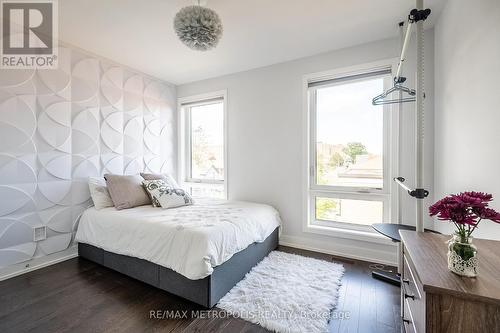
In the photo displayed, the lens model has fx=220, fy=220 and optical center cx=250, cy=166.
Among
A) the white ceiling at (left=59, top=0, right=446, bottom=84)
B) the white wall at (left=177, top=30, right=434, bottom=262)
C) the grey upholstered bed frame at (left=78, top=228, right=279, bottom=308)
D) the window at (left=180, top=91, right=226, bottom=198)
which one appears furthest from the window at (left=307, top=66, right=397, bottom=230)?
the window at (left=180, top=91, right=226, bottom=198)

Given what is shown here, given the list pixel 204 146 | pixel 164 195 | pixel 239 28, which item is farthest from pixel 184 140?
pixel 239 28

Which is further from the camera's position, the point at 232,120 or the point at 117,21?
the point at 232,120

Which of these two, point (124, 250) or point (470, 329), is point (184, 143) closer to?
point (124, 250)

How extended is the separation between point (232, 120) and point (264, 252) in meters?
1.96

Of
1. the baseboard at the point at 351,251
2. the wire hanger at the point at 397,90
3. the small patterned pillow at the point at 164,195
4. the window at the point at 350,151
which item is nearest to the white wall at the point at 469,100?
the wire hanger at the point at 397,90

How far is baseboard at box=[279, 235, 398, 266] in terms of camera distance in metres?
2.47

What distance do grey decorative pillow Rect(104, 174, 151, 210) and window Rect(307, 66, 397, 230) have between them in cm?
217

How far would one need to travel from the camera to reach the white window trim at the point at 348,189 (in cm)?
244

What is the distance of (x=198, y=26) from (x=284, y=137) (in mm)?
1721

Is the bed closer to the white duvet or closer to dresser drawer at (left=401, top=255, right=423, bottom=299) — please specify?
the white duvet

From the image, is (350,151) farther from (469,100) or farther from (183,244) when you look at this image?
Answer: (183,244)

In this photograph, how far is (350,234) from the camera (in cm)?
265

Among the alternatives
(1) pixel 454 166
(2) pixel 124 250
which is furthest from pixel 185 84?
(1) pixel 454 166

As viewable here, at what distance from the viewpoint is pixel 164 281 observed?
6.31 feet
